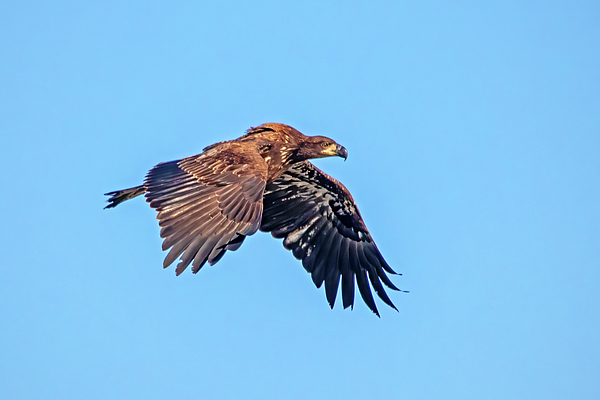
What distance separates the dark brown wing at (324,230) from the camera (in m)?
12.8

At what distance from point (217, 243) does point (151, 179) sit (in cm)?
170

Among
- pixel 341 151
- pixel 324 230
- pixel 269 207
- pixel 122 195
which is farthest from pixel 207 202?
pixel 324 230

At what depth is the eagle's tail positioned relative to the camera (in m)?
11.6

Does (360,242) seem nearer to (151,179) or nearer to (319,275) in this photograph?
(319,275)

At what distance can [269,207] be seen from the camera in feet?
43.3

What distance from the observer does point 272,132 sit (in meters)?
12.0

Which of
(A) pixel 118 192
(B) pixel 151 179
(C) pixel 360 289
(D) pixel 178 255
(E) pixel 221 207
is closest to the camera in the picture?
(D) pixel 178 255

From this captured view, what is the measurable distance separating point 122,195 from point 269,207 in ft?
9.07

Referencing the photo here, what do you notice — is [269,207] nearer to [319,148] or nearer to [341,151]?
[319,148]

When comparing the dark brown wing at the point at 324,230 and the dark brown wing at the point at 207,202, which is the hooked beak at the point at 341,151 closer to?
the dark brown wing at the point at 324,230

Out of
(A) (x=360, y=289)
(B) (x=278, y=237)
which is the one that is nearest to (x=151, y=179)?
(B) (x=278, y=237)

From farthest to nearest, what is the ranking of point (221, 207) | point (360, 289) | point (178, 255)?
point (360, 289), point (221, 207), point (178, 255)

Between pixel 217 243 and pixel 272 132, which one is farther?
pixel 272 132

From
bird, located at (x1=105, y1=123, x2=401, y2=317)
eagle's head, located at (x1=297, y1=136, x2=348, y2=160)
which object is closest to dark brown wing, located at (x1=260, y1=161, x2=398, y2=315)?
bird, located at (x1=105, y1=123, x2=401, y2=317)
